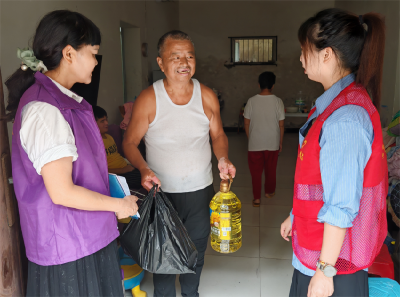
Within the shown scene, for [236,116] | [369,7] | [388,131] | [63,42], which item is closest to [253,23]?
[236,116]

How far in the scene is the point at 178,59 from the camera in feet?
5.88

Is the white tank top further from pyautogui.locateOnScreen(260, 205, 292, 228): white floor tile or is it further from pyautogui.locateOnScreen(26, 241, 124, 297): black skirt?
pyautogui.locateOnScreen(260, 205, 292, 228): white floor tile

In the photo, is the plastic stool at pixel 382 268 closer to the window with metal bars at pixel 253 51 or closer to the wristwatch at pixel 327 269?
the wristwatch at pixel 327 269

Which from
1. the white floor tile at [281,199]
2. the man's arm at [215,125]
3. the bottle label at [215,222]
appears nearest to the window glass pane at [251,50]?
the white floor tile at [281,199]

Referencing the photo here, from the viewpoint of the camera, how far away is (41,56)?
115cm

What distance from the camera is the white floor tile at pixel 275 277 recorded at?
225 cm

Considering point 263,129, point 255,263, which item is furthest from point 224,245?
point 263,129

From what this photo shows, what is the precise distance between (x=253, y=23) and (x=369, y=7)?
3.49 metres

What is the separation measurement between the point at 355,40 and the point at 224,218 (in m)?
0.97

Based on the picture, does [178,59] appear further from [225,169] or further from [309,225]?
[309,225]

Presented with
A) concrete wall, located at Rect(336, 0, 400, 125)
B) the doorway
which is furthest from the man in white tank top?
the doorway

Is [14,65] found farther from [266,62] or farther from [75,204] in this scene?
[266,62]

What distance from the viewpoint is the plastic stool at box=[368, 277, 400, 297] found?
1472 mm

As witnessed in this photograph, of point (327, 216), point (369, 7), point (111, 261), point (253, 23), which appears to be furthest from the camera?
point (253, 23)
